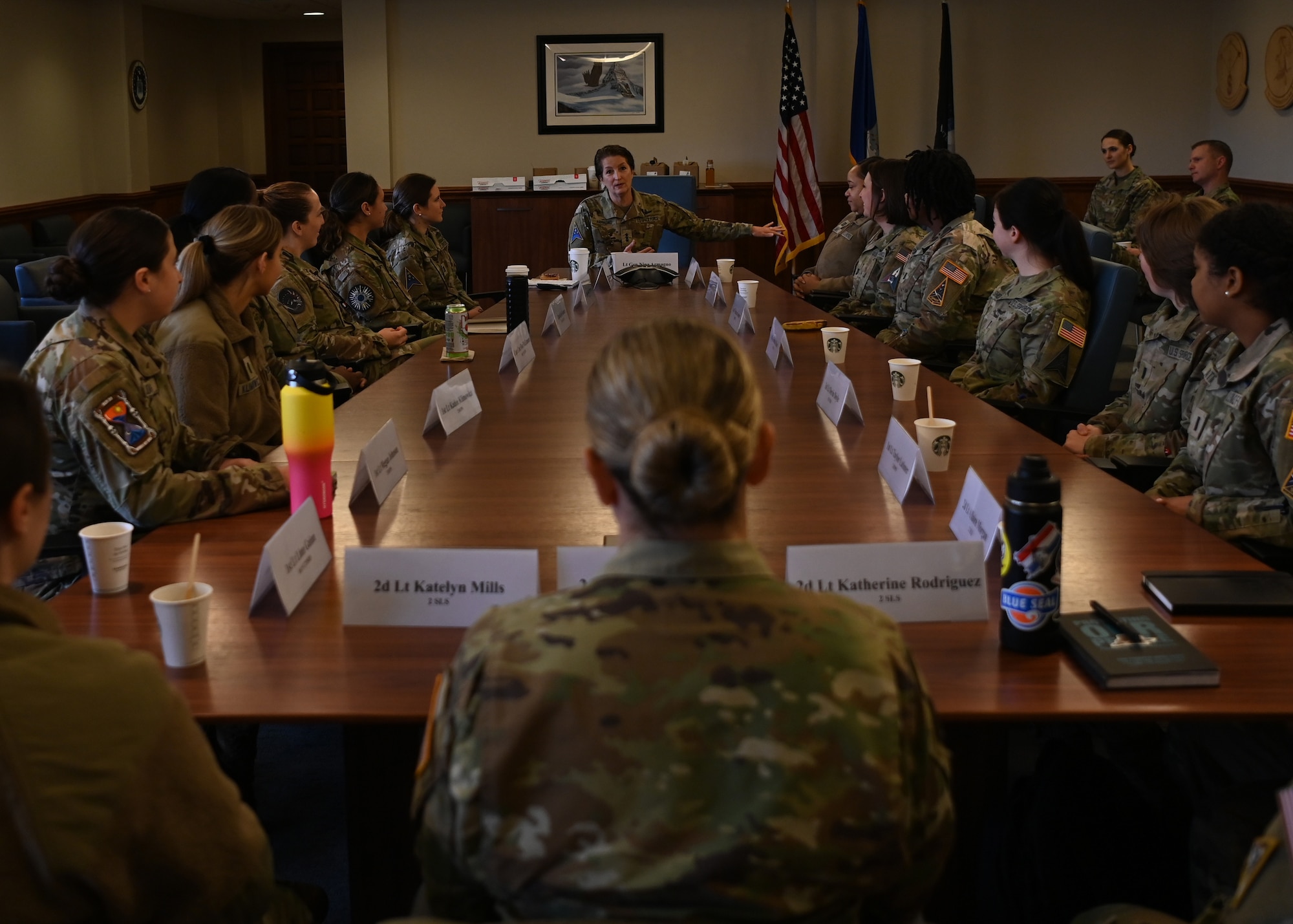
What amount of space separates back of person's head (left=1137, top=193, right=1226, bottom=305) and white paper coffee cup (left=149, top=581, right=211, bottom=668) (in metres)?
2.11

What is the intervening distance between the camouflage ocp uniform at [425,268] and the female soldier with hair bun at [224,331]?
8.85ft

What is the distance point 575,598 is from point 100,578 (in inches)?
36.0

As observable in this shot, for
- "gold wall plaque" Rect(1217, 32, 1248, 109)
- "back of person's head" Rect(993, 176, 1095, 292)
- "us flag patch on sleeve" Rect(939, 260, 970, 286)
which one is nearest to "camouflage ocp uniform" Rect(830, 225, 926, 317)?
"us flag patch on sleeve" Rect(939, 260, 970, 286)

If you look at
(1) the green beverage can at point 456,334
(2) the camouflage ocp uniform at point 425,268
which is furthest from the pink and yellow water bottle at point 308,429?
(2) the camouflage ocp uniform at point 425,268

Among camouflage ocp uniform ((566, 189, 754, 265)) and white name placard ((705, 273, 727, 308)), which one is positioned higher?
camouflage ocp uniform ((566, 189, 754, 265))

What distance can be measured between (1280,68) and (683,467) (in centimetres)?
849

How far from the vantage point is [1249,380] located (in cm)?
233

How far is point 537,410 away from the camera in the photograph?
2.80 meters

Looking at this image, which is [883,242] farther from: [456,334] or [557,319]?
[456,334]

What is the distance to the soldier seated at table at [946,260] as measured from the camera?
4.40m

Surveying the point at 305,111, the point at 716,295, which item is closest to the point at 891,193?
the point at 716,295

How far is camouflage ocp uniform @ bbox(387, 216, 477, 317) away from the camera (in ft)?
18.8

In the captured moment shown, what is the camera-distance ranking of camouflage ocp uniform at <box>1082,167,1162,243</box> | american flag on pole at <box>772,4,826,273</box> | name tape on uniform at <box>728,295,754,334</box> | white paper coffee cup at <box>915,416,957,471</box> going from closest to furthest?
white paper coffee cup at <box>915,416,957,471</box> < name tape on uniform at <box>728,295,754,334</box> < camouflage ocp uniform at <box>1082,167,1162,243</box> < american flag on pole at <box>772,4,826,273</box>

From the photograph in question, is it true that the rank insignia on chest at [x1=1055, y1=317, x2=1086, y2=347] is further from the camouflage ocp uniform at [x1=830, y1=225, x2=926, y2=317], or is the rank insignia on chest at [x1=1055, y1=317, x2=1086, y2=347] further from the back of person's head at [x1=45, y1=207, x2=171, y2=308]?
the back of person's head at [x1=45, y1=207, x2=171, y2=308]
